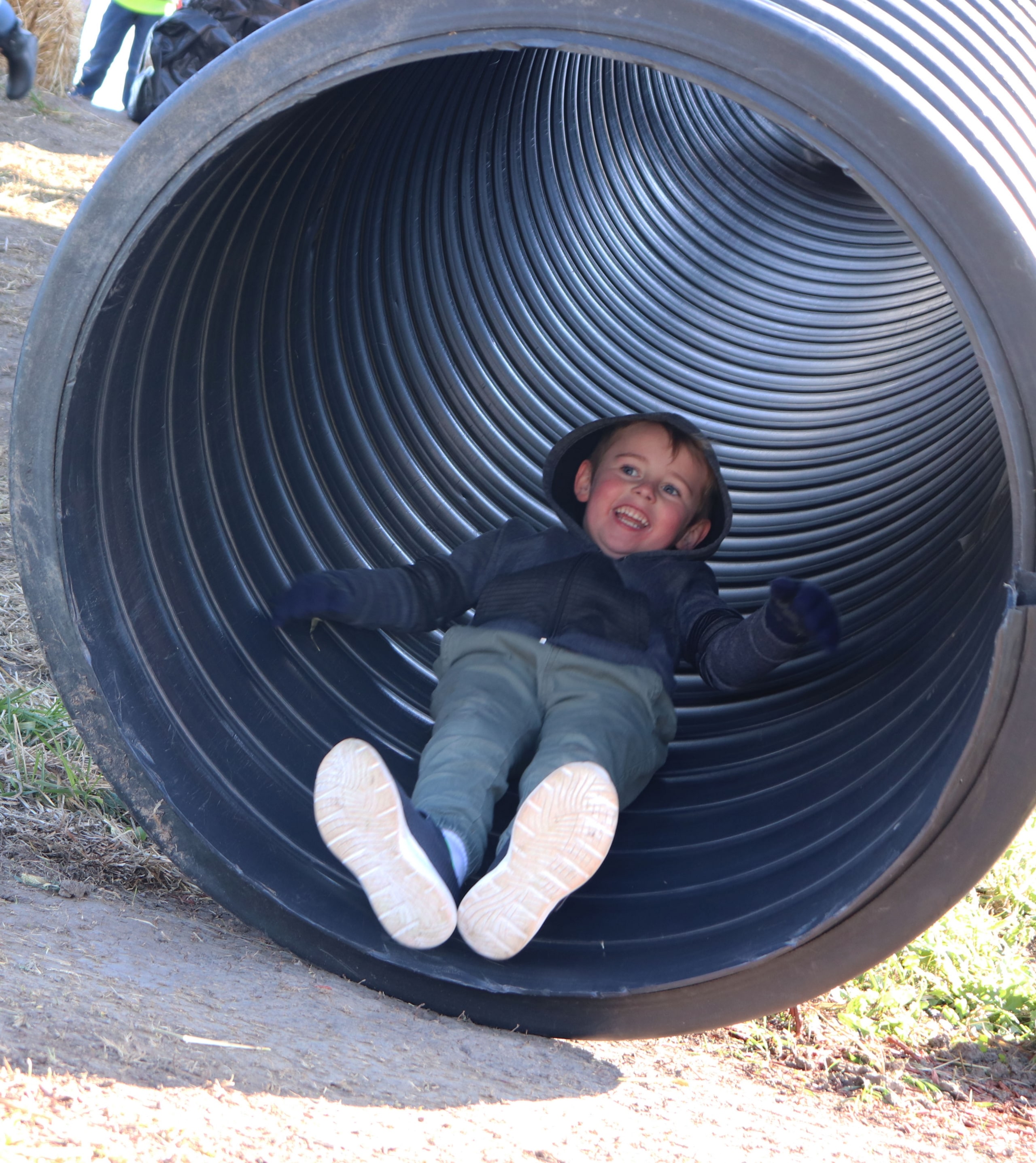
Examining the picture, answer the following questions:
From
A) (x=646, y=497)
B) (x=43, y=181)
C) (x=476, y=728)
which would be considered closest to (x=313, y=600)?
(x=476, y=728)

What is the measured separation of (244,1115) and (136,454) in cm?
137

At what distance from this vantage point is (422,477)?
11.3 feet

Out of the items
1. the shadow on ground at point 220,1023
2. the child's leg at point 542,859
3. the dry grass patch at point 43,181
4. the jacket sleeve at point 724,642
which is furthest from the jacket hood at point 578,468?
the dry grass patch at point 43,181

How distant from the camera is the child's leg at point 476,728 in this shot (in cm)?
239

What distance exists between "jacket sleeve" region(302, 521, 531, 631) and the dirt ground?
728 mm

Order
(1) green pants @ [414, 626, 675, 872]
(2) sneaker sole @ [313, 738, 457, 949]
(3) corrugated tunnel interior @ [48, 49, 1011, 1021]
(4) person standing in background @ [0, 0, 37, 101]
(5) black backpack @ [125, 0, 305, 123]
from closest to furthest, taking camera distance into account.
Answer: (2) sneaker sole @ [313, 738, 457, 949] → (3) corrugated tunnel interior @ [48, 49, 1011, 1021] → (1) green pants @ [414, 626, 675, 872] → (4) person standing in background @ [0, 0, 37, 101] → (5) black backpack @ [125, 0, 305, 123]

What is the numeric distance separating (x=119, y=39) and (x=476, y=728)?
9725 millimetres

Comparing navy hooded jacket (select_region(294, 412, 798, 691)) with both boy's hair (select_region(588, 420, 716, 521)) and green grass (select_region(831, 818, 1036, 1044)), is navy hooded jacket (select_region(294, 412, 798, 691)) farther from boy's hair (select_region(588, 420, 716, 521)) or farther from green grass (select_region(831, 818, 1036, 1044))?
green grass (select_region(831, 818, 1036, 1044))

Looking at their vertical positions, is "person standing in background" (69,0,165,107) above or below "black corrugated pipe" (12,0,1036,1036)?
above

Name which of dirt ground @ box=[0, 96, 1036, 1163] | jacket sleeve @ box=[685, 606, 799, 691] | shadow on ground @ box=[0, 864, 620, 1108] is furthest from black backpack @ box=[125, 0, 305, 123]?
shadow on ground @ box=[0, 864, 620, 1108]

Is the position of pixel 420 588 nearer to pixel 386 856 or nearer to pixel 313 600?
pixel 313 600

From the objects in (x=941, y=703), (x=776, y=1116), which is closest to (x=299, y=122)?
(x=941, y=703)

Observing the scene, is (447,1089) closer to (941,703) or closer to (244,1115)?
(244,1115)

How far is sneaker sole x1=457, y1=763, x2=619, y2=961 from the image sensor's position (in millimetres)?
2141
